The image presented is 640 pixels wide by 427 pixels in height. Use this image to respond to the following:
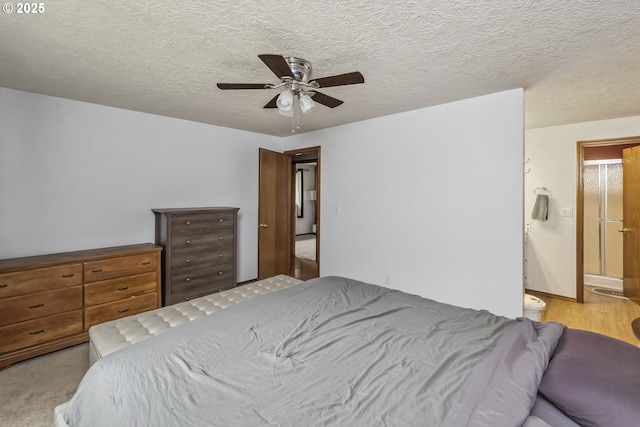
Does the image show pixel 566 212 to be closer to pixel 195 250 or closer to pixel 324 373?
pixel 324 373

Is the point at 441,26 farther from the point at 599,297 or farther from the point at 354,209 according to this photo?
the point at 599,297

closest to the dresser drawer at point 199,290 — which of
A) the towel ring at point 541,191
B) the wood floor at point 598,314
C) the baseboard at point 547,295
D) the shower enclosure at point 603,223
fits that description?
the wood floor at point 598,314

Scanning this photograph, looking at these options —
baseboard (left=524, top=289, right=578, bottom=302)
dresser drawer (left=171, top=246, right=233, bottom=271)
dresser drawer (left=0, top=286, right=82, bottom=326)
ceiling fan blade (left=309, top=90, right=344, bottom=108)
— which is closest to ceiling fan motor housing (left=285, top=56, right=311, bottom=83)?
ceiling fan blade (left=309, top=90, right=344, bottom=108)

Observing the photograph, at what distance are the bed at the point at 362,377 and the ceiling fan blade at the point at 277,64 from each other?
1511 mm

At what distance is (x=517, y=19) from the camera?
63.1 inches

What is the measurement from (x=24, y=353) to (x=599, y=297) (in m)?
6.77

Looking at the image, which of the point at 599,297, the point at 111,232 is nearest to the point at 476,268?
the point at 599,297

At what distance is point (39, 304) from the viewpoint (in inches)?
96.3

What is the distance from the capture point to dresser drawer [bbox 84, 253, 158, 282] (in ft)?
8.89

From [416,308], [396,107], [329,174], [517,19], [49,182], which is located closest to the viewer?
[517,19]

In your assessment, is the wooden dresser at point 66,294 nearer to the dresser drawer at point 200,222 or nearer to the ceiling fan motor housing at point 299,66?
the dresser drawer at point 200,222

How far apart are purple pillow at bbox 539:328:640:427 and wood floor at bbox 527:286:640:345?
8.32ft

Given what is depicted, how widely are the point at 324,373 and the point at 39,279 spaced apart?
277cm

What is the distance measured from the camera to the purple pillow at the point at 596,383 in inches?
35.0
